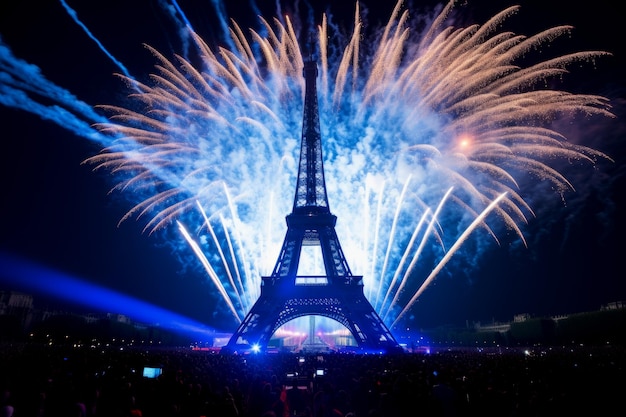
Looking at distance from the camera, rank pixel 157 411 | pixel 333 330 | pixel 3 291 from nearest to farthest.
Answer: pixel 157 411 < pixel 3 291 < pixel 333 330

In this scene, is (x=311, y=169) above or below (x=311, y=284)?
above

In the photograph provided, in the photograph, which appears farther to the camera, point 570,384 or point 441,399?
point 570,384

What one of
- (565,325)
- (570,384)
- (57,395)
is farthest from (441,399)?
(565,325)

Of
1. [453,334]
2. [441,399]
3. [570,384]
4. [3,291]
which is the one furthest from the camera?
[3,291]

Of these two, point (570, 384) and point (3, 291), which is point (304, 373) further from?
point (3, 291)

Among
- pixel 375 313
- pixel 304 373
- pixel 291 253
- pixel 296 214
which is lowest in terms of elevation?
pixel 304 373

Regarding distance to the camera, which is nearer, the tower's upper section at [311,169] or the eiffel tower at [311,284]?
the eiffel tower at [311,284]

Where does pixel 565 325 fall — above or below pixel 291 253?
below

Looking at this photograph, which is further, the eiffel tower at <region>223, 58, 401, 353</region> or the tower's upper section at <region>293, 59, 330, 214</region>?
the tower's upper section at <region>293, 59, 330, 214</region>
